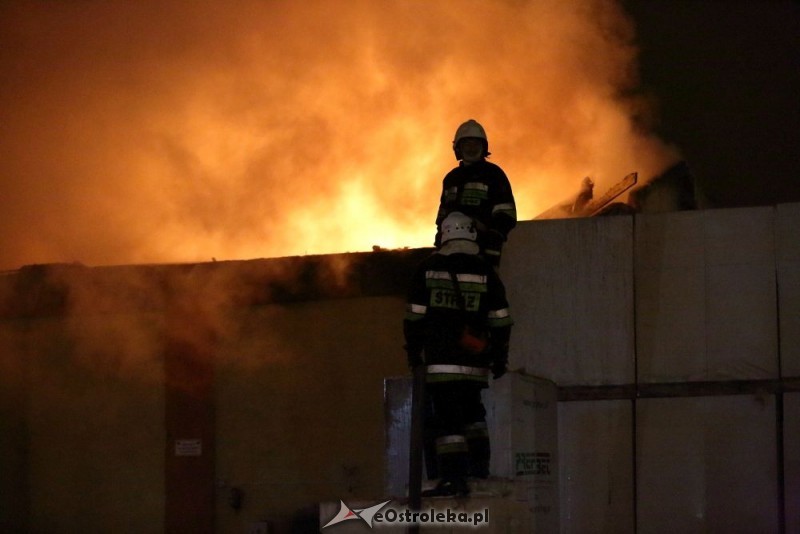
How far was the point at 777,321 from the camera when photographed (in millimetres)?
7617

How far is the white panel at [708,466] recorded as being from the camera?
744cm

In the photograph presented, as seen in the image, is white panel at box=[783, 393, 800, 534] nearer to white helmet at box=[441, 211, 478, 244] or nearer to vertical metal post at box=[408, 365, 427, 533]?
white helmet at box=[441, 211, 478, 244]

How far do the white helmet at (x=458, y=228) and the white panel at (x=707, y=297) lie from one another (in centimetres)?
153

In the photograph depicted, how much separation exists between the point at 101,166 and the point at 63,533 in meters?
3.68

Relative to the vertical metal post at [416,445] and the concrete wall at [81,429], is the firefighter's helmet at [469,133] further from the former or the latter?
the concrete wall at [81,429]

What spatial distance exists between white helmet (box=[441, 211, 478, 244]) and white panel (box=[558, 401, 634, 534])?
165cm

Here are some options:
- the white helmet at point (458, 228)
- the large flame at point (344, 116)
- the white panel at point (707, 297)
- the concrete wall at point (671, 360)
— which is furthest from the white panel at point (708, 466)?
the large flame at point (344, 116)

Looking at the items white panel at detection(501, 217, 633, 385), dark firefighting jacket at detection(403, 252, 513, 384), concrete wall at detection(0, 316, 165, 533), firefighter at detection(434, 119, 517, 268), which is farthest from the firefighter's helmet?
concrete wall at detection(0, 316, 165, 533)

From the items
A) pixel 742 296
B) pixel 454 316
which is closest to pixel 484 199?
pixel 454 316

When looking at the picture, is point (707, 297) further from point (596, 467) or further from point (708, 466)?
point (596, 467)

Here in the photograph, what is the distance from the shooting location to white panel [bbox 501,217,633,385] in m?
7.88

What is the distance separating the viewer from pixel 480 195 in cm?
760

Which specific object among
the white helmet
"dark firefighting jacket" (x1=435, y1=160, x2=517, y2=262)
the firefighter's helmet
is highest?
the firefighter's helmet

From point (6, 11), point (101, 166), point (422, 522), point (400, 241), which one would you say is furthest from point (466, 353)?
point (6, 11)
